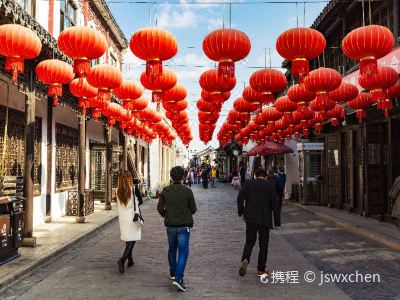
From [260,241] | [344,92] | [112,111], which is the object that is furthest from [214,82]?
[112,111]

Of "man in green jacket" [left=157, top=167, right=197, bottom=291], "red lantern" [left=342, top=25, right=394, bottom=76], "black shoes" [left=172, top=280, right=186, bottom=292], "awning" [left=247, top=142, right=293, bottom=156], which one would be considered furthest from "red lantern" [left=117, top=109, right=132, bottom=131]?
"awning" [left=247, top=142, right=293, bottom=156]

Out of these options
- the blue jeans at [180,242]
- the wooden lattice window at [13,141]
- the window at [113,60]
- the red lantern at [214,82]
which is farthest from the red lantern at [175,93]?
the window at [113,60]

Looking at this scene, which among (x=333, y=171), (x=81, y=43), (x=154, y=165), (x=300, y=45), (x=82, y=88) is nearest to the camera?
(x=81, y=43)

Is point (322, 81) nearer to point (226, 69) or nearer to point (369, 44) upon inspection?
point (369, 44)

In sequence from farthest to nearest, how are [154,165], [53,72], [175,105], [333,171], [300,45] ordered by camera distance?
[154,165]
[333,171]
[175,105]
[53,72]
[300,45]

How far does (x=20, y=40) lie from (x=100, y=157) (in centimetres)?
1557

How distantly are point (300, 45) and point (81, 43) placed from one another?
12.4ft

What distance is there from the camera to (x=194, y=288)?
22.0 ft

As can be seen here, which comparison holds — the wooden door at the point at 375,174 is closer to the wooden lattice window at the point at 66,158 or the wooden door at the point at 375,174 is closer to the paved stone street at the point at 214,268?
the paved stone street at the point at 214,268

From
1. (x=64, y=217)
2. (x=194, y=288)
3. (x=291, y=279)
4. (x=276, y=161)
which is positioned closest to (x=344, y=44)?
(x=291, y=279)

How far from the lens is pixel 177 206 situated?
6734mm

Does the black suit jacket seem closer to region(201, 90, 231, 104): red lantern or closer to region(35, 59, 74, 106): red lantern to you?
region(201, 90, 231, 104): red lantern

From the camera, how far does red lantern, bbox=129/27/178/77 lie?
7.87 m

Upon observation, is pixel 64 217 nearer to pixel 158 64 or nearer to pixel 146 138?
pixel 146 138
